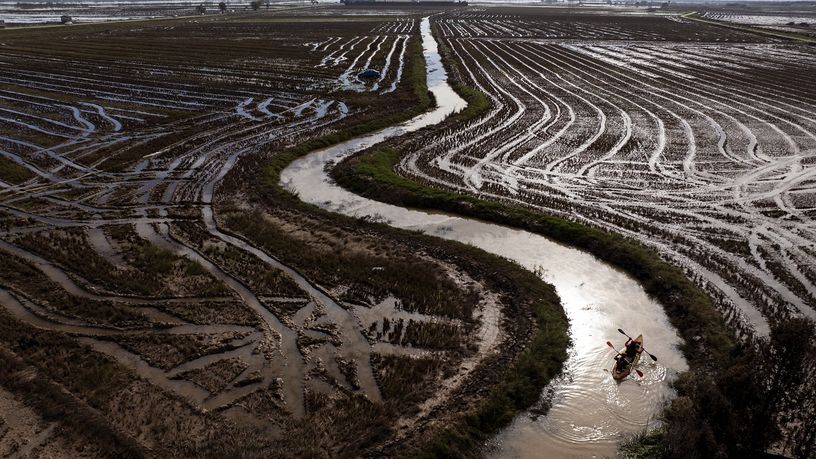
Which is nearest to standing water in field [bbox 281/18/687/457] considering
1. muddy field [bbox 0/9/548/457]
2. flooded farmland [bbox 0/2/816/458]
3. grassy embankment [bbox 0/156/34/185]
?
flooded farmland [bbox 0/2/816/458]

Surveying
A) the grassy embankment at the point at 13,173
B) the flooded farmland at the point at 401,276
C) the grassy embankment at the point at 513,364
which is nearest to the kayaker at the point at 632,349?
the flooded farmland at the point at 401,276

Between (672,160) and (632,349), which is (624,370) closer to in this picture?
(632,349)

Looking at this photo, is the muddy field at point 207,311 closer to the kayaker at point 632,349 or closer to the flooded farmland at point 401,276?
the flooded farmland at point 401,276

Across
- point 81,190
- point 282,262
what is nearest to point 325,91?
point 81,190

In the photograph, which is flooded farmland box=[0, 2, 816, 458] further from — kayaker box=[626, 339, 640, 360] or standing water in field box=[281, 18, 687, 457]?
kayaker box=[626, 339, 640, 360]

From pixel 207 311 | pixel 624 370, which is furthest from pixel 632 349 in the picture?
pixel 207 311

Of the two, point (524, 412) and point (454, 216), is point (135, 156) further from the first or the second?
point (524, 412)

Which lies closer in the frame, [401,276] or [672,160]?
[401,276]
